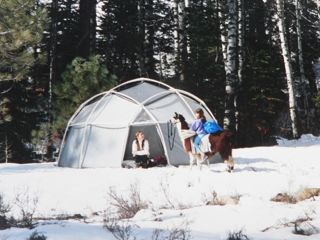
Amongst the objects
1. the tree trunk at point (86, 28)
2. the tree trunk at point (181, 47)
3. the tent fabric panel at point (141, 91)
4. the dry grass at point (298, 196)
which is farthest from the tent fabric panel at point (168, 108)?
the tree trunk at point (86, 28)

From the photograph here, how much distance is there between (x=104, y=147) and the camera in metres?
14.4

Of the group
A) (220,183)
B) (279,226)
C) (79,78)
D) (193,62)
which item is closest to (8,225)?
(279,226)

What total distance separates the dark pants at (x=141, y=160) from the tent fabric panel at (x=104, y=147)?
2.32 feet

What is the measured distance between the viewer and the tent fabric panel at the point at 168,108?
48.3 ft

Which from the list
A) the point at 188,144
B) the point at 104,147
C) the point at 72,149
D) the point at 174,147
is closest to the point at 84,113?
the point at 72,149

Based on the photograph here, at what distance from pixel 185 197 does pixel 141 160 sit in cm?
501

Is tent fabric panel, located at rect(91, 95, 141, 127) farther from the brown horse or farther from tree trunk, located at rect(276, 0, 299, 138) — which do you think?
tree trunk, located at rect(276, 0, 299, 138)

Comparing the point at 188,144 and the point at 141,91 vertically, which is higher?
the point at 141,91

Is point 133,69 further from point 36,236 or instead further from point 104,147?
point 36,236

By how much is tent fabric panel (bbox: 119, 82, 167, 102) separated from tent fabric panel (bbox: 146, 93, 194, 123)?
0.33 metres

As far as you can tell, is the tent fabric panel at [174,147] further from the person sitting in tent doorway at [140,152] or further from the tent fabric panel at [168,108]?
the person sitting in tent doorway at [140,152]

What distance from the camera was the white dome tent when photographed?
46.9ft

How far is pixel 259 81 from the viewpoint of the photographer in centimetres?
2395

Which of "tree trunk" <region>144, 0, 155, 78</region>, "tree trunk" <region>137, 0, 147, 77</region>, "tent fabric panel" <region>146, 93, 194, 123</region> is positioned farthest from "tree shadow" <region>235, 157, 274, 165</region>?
"tree trunk" <region>144, 0, 155, 78</region>
